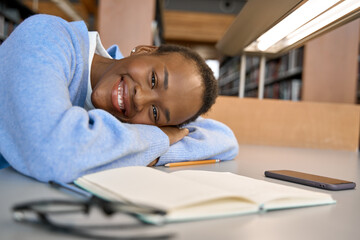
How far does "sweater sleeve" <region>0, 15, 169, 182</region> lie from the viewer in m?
0.59

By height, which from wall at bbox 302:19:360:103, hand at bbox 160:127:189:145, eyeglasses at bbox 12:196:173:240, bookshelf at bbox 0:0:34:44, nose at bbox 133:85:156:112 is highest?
bookshelf at bbox 0:0:34:44

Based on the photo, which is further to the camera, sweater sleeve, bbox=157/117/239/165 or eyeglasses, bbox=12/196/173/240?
sweater sleeve, bbox=157/117/239/165

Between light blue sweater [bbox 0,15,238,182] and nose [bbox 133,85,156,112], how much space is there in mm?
80

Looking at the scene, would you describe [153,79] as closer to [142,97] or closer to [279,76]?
[142,97]

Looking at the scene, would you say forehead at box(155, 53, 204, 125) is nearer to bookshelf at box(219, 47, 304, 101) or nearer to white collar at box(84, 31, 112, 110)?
white collar at box(84, 31, 112, 110)

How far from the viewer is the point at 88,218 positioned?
A: 0.40 m

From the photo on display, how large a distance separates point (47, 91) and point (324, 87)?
2.27 metres

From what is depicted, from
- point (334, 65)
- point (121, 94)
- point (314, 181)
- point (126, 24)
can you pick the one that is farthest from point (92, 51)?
point (334, 65)

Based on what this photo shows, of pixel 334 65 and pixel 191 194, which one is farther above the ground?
pixel 334 65

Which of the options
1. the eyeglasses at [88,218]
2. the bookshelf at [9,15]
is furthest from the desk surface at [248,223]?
the bookshelf at [9,15]

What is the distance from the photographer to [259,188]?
1.87ft

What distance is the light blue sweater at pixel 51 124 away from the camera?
59 cm

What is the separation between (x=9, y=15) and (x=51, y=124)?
367cm

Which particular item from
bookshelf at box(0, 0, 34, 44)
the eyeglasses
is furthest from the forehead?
bookshelf at box(0, 0, 34, 44)
